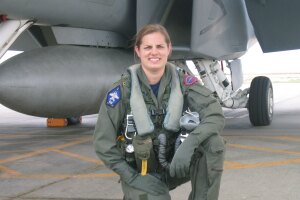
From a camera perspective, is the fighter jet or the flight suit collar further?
the fighter jet

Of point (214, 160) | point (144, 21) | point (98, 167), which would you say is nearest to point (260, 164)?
point (98, 167)

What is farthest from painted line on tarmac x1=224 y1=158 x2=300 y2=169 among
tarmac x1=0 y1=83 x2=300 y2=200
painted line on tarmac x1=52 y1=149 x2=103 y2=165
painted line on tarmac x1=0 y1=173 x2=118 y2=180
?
painted line on tarmac x1=52 y1=149 x2=103 y2=165

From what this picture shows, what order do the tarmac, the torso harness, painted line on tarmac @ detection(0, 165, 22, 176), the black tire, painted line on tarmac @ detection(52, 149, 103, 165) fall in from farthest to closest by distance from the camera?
1. the black tire
2. painted line on tarmac @ detection(52, 149, 103, 165)
3. painted line on tarmac @ detection(0, 165, 22, 176)
4. the tarmac
5. the torso harness

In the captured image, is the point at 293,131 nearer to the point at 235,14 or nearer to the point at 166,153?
the point at 235,14

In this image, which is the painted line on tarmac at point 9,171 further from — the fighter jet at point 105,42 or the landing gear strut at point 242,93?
the landing gear strut at point 242,93

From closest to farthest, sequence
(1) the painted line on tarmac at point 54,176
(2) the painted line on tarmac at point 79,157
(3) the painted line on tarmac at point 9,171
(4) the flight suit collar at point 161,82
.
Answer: (4) the flight suit collar at point 161,82 → (1) the painted line on tarmac at point 54,176 → (3) the painted line on tarmac at point 9,171 → (2) the painted line on tarmac at point 79,157

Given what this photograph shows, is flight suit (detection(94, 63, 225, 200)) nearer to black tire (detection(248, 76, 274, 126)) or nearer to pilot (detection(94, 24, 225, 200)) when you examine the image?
pilot (detection(94, 24, 225, 200))

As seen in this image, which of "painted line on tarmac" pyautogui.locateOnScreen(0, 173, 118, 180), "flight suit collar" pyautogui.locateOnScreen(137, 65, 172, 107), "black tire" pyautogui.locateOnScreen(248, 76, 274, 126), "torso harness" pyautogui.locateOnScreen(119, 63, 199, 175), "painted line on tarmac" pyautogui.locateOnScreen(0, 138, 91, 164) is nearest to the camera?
"torso harness" pyautogui.locateOnScreen(119, 63, 199, 175)

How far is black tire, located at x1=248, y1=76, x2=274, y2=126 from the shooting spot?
7.80 m

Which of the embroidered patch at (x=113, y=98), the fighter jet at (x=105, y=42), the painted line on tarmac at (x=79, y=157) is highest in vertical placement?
the fighter jet at (x=105, y=42)

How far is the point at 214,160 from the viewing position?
2.14 m

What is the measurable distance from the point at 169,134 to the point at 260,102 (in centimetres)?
582

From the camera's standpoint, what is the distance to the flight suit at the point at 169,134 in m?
2.14

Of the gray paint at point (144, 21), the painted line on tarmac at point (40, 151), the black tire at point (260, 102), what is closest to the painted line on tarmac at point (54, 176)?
the painted line on tarmac at point (40, 151)
